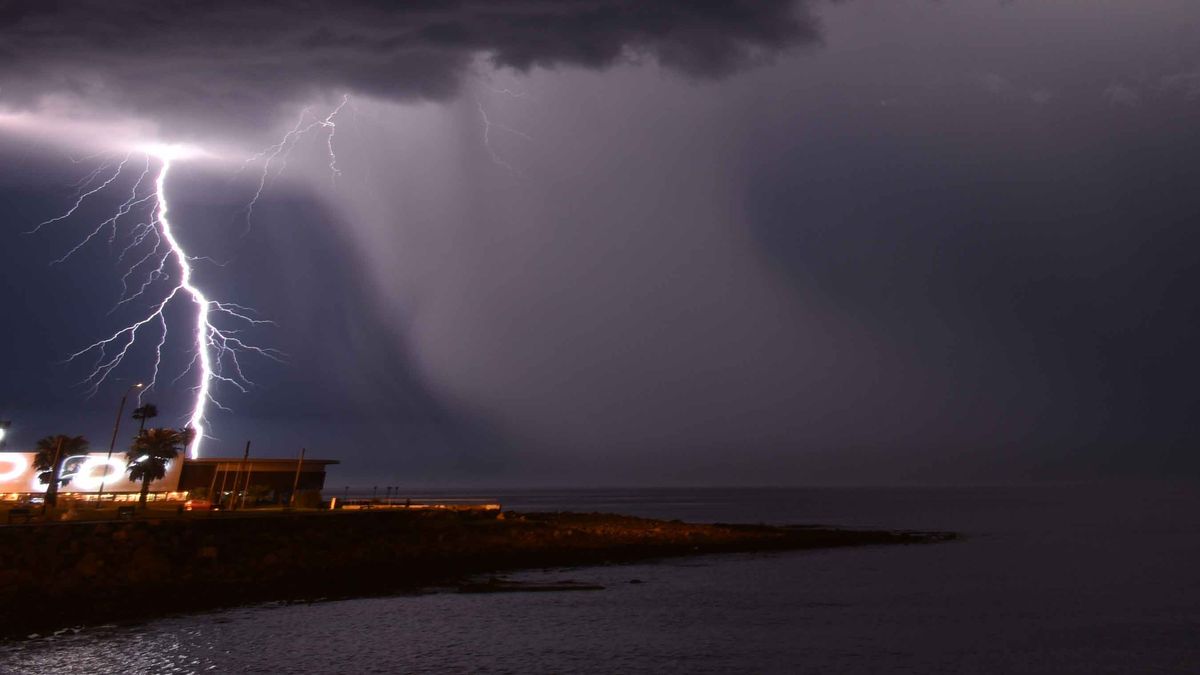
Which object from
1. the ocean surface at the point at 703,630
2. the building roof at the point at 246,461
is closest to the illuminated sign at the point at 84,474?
the building roof at the point at 246,461

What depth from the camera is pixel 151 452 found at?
5550 cm

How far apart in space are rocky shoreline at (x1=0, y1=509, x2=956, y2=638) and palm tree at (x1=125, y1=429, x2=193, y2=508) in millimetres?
12526

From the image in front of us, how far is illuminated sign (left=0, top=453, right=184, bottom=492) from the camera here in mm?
62406

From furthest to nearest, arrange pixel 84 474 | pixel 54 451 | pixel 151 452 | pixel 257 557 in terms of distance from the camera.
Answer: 1. pixel 84 474
2. pixel 54 451
3. pixel 151 452
4. pixel 257 557

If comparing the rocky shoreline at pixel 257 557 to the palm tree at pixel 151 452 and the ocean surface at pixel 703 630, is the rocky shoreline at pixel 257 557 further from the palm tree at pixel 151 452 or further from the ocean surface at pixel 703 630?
the palm tree at pixel 151 452

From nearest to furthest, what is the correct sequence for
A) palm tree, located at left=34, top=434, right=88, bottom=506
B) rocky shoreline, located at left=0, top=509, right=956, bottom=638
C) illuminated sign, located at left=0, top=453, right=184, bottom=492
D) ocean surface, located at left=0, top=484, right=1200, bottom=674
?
ocean surface, located at left=0, top=484, right=1200, bottom=674 → rocky shoreline, located at left=0, top=509, right=956, bottom=638 → palm tree, located at left=34, top=434, right=88, bottom=506 → illuminated sign, located at left=0, top=453, right=184, bottom=492

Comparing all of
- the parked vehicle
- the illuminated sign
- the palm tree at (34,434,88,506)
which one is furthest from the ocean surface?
the illuminated sign

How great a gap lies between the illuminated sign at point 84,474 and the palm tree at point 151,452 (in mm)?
5390

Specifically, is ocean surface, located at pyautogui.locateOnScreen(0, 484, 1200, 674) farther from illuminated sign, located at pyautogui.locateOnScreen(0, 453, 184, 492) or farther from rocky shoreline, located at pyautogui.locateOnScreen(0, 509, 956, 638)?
illuminated sign, located at pyautogui.locateOnScreen(0, 453, 184, 492)

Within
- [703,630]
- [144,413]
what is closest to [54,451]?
[144,413]

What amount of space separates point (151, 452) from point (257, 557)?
808 inches

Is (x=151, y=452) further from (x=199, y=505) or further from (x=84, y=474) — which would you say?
(x=84, y=474)

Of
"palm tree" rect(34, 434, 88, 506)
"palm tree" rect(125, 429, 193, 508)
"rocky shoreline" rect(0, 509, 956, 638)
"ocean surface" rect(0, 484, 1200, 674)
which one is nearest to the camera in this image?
"ocean surface" rect(0, 484, 1200, 674)

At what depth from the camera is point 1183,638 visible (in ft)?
98.2
